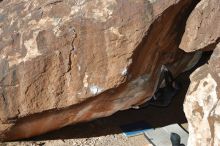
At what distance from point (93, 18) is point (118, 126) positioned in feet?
3.96

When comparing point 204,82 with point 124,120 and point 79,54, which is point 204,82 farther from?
point 124,120

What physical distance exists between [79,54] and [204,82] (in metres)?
1.01

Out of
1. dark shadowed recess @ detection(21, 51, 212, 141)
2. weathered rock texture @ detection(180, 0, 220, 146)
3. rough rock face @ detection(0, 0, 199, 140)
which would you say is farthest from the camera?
dark shadowed recess @ detection(21, 51, 212, 141)

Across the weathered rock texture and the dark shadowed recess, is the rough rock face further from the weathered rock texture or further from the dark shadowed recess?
the dark shadowed recess

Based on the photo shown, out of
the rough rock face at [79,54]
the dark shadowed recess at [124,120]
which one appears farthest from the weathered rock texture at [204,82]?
the dark shadowed recess at [124,120]

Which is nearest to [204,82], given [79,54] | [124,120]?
[79,54]

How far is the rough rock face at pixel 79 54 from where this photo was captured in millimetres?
3596

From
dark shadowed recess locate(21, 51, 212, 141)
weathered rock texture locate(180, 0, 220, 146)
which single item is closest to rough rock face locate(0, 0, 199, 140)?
weathered rock texture locate(180, 0, 220, 146)

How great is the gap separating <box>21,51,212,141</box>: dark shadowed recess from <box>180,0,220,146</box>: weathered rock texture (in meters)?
1.05

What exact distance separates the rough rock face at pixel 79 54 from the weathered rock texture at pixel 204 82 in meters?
0.19

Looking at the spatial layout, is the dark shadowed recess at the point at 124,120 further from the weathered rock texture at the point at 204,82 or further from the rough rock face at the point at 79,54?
the weathered rock texture at the point at 204,82

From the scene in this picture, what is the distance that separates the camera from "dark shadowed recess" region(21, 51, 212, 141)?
4.20 metres

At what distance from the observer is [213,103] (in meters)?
3.17

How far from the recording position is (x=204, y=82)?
10.7 ft
